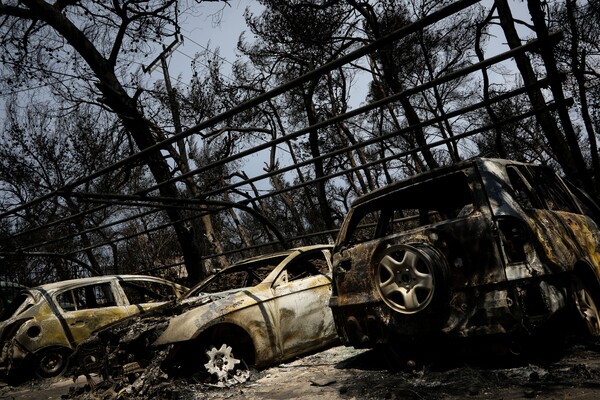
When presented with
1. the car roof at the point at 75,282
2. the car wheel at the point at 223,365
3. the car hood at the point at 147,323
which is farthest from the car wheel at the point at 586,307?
the car roof at the point at 75,282

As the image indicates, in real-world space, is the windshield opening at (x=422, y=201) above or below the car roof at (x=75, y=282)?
below

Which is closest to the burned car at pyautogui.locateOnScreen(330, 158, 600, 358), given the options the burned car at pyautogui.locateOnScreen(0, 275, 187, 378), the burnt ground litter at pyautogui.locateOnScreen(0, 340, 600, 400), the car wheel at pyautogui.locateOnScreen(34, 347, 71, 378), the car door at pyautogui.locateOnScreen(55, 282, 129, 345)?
the burnt ground litter at pyautogui.locateOnScreen(0, 340, 600, 400)

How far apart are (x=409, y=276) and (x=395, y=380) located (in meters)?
0.88

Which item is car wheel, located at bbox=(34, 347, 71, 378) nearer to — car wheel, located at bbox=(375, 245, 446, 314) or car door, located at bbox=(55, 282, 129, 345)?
car door, located at bbox=(55, 282, 129, 345)

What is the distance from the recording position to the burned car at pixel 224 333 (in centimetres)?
461

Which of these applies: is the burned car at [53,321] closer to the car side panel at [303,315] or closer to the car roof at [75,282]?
the car roof at [75,282]

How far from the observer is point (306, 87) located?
17.7 m

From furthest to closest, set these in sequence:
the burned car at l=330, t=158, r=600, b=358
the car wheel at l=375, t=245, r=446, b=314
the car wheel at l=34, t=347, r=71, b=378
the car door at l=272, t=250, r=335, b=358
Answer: the car wheel at l=34, t=347, r=71, b=378 → the car door at l=272, t=250, r=335, b=358 → the car wheel at l=375, t=245, r=446, b=314 → the burned car at l=330, t=158, r=600, b=358

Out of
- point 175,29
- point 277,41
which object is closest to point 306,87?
point 277,41

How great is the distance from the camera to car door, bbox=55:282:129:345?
24.7ft

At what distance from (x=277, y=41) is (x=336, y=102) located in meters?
4.22

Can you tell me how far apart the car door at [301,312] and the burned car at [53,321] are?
12.7 ft

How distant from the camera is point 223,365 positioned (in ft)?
15.1

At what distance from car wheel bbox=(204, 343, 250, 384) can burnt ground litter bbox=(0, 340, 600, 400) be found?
0.10m
